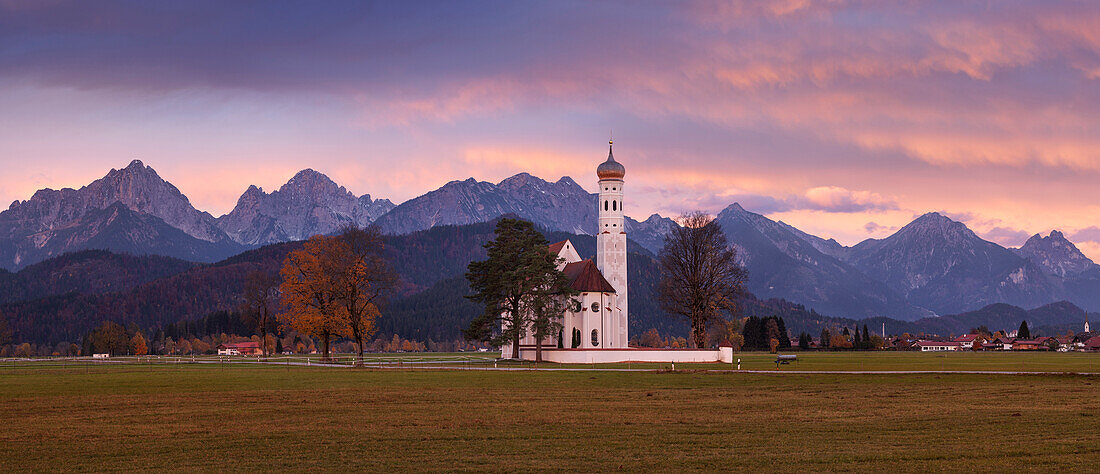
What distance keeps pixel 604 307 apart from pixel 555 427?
68351 mm

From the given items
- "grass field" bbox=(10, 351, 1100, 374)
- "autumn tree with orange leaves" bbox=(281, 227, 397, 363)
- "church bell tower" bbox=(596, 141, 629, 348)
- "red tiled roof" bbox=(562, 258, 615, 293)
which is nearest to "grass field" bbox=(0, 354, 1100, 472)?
"grass field" bbox=(10, 351, 1100, 374)

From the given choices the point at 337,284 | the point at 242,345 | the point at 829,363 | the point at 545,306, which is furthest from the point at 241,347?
the point at 829,363

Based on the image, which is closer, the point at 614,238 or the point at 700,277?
the point at 700,277

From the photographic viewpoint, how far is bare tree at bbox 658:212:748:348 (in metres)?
86.1

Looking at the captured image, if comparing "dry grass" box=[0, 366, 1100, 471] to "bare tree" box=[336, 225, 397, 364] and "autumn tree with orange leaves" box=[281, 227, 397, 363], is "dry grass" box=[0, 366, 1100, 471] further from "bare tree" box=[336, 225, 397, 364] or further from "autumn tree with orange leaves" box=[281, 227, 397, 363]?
"autumn tree with orange leaves" box=[281, 227, 397, 363]

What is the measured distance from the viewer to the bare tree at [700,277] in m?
86.1

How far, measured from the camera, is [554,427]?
88.3 feet

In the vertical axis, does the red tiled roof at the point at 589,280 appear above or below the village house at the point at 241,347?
above

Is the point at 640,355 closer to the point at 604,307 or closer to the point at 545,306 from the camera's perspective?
the point at 545,306

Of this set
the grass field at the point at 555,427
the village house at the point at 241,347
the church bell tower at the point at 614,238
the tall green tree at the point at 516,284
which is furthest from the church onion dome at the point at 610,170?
the village house at the point at 241,347

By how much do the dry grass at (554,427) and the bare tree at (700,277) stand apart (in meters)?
40.3

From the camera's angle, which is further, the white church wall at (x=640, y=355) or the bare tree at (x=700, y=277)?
the bare tree at (x=700, y=277)

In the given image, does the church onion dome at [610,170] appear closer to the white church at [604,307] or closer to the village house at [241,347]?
the white church at [604,307]

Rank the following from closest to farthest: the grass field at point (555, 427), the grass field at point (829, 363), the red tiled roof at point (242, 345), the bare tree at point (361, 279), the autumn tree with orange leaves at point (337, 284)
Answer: the grass field at point (555, 427) → the grass field at point (829, 363) → the bare tree at point (361, 279) → the autumn tree with orange leaves at point (337, 284) → the red tiled roof at point (242, 345)
